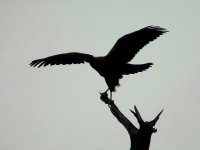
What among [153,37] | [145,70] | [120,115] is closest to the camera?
[120,115]

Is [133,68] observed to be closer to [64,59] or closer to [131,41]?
[131,41]

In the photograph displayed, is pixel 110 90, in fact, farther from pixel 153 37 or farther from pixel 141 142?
pixel 141 142

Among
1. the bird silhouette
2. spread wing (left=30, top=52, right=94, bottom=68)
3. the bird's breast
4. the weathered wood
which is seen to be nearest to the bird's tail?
the bird silhouette

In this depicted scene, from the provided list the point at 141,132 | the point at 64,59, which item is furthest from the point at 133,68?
the point at 141,132

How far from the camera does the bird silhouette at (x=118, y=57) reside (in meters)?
8.91

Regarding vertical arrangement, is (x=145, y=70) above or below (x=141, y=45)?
below

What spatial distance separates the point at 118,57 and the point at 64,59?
159 cm

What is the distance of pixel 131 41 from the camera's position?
29.9 feet

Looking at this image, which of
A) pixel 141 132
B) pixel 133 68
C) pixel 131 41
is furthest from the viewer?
pixel 131 41

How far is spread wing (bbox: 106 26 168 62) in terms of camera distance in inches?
356

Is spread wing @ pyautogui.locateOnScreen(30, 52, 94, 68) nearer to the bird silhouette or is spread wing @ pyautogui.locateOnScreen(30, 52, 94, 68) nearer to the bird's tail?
the bird silhouette

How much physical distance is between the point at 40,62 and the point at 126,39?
259 cm

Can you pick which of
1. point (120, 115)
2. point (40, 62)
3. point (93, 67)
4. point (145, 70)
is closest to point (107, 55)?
point (93, 67)

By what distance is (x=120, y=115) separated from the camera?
676cm
